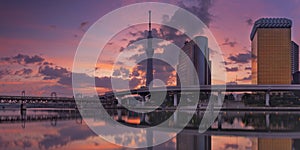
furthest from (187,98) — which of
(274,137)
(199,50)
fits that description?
(274,137)

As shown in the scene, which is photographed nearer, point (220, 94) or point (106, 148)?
point (106, 148)

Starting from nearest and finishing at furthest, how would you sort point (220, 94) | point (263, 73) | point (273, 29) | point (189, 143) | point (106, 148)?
point (106, 148) → point (189, 143) → point (220, 94) → point (273, 29) → point (263, 73)

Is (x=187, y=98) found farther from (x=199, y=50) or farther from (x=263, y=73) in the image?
(x=263, y=73)

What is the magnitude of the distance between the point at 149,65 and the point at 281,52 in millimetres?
64765

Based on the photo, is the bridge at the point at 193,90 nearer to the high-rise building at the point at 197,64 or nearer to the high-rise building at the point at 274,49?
the high-rise building at the point at 197,64

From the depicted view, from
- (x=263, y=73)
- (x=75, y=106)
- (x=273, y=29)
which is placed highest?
(x=273, y=29)

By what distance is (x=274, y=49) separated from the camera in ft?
591

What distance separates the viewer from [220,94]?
107 meters

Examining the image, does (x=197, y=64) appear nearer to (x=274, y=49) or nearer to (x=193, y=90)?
(x=274, y=49)

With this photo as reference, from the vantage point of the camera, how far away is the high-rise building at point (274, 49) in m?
176

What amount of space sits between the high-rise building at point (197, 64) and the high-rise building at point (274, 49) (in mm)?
27418

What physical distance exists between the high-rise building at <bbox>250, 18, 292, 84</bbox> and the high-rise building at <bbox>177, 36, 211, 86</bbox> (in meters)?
27.4

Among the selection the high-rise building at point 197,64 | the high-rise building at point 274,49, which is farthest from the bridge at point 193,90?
the high-rise building at point 274,49

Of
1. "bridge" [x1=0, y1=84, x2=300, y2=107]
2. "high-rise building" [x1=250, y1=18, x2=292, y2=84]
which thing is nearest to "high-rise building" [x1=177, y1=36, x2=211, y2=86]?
"high-rise building" [x1=250, y1=18, x2=292, y2=84]
